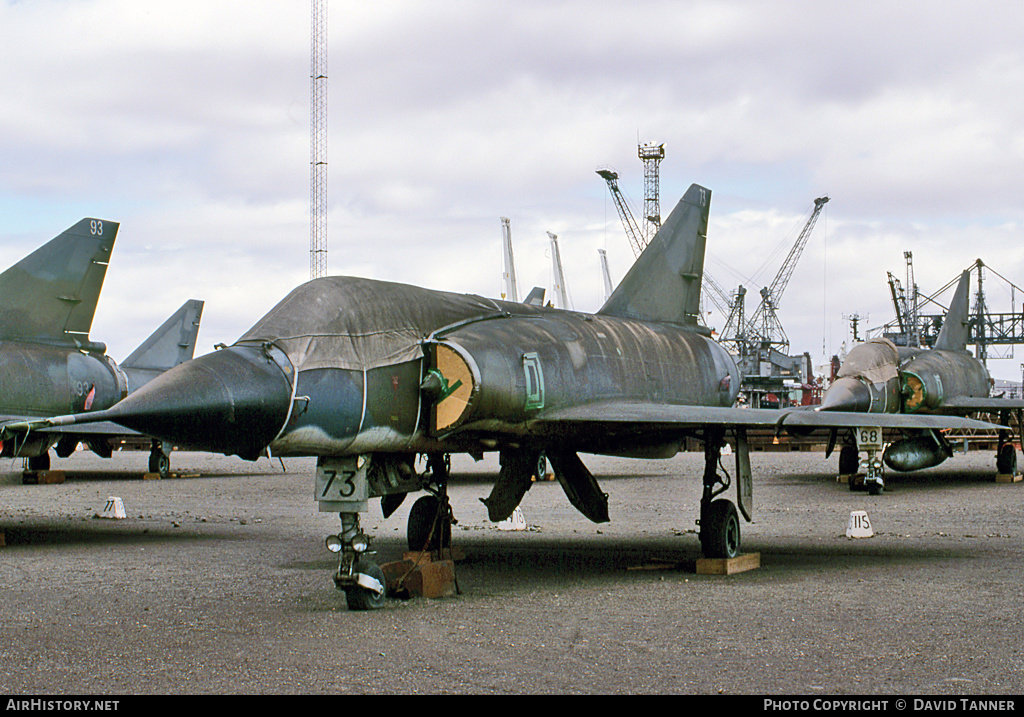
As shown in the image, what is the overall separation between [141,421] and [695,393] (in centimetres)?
717

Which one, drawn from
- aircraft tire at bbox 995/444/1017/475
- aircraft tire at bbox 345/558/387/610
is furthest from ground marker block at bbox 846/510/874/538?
aircraft tire at bbox 995/444/1017/475

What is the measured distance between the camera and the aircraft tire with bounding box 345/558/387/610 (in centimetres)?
830

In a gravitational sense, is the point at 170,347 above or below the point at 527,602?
above

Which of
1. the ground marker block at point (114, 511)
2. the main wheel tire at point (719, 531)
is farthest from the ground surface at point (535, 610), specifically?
the main wheel tire at point (719, 531)

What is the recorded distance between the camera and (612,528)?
15.2 metres

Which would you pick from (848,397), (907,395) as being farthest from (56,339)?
(907,395)

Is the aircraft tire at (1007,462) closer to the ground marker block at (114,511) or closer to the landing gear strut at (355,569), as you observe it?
the ground marker block at (114,511)

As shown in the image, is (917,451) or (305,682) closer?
(305,682)

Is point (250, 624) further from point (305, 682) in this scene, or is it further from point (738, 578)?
point (738, 578)

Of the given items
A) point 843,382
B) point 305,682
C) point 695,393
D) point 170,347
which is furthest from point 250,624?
point 170,347

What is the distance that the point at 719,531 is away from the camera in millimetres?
10875

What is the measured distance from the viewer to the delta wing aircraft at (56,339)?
15344 millimetres

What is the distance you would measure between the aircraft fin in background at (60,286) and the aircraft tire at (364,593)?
10013 millimetres

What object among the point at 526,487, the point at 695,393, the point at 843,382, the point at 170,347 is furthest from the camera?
the point at 170,347
